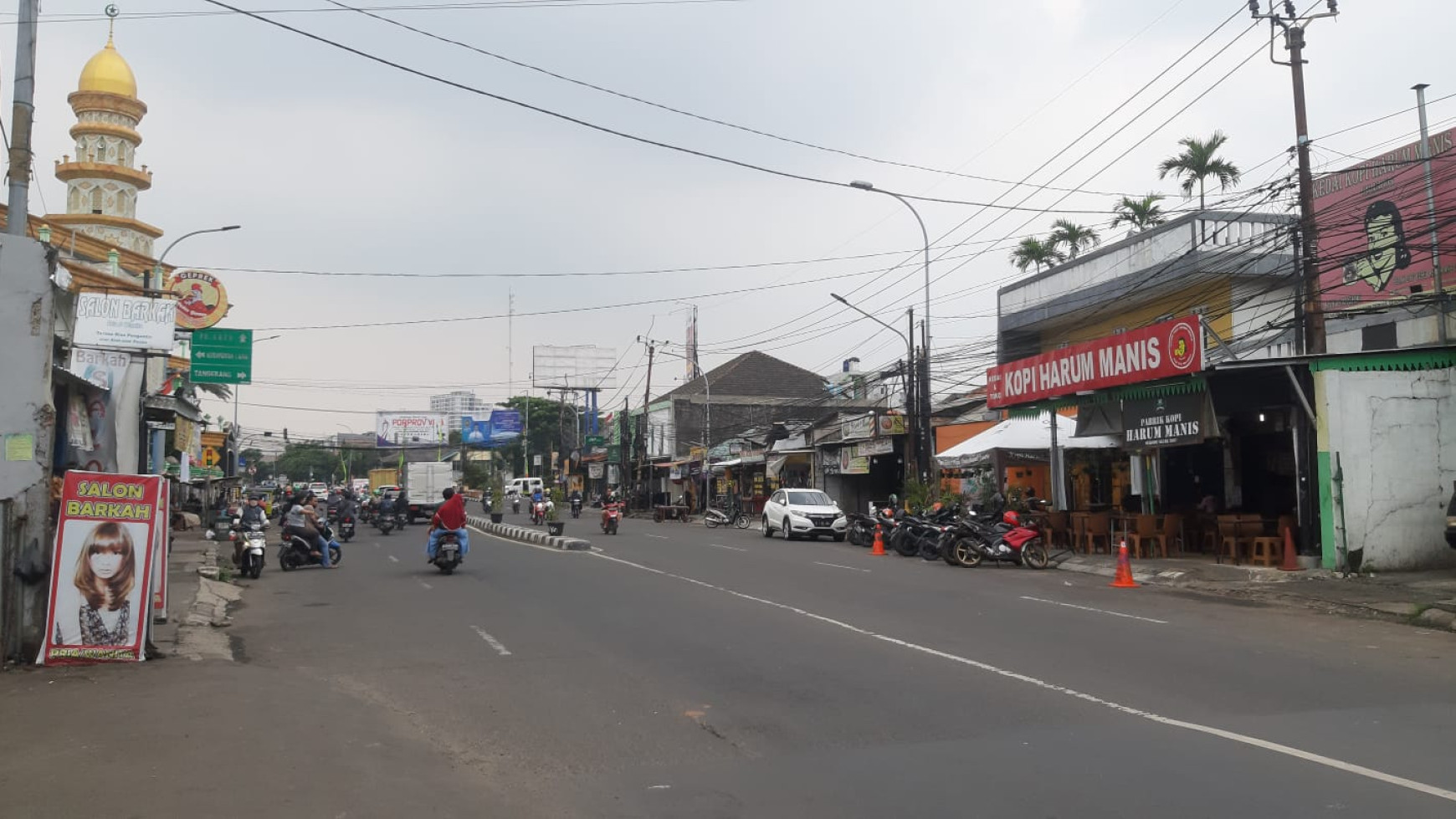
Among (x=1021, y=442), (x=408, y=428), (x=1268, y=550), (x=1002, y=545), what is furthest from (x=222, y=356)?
(x=408, y=428)

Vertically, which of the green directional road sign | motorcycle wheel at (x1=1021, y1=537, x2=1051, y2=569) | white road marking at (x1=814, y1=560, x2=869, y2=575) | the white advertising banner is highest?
the green directional road sign

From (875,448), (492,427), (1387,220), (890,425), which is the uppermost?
(1387,220)

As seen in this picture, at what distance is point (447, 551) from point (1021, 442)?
52.0 ft

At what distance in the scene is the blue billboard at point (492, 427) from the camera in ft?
236

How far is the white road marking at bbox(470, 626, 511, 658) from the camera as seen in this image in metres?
10.3

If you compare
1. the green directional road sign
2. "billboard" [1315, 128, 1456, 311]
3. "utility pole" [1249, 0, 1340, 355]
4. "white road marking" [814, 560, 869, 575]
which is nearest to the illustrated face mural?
"billboard" [1315, 128, 1456, 311]

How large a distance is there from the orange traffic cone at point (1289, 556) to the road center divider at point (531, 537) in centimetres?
1541

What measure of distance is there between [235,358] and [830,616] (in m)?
18.8

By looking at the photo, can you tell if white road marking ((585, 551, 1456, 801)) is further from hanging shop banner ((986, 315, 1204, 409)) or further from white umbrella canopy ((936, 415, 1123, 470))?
white umbrella canopy ((936, 415, 1123, 470))

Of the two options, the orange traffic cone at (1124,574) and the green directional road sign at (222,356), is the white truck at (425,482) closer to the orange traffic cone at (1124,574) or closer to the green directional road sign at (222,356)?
the green directional road sign at (222,356)

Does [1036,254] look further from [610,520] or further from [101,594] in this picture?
[101,594]

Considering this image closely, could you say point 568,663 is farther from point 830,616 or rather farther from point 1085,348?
point 1085,348

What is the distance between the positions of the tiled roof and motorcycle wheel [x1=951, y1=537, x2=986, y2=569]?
158ft

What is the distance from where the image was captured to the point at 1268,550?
59.8 ft
